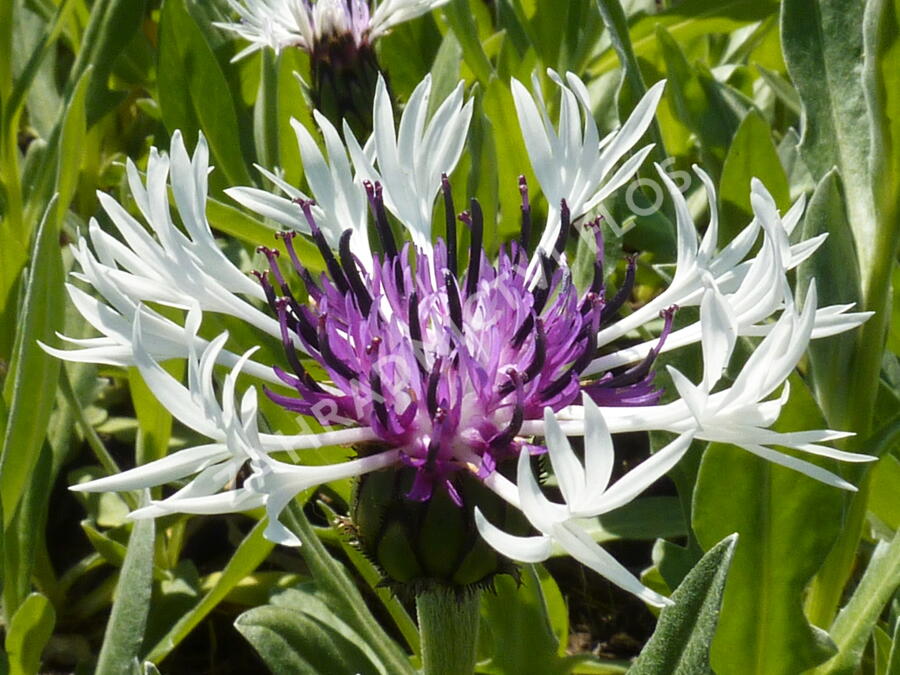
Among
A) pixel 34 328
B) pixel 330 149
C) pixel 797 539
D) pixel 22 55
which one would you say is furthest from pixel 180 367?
pixel 22 55

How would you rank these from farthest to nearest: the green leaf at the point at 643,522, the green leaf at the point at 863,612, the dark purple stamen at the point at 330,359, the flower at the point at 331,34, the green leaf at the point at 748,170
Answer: the flower at the point at 331,34 → the green leaf at the point at 643,522 → the green leaf at the point at 748,170 → the green leaf at the point at 863,612 → the dark purple stamen at the point at 330,359

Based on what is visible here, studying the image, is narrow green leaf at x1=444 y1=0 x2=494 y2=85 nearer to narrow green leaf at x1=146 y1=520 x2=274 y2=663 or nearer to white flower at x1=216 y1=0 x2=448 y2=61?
white flower at x1=216 y1=0 x2=448 y2=61

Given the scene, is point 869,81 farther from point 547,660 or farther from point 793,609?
point 547,660

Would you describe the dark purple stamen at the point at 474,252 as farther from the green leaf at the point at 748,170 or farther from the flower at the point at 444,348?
the green leaf at the point at 748,170

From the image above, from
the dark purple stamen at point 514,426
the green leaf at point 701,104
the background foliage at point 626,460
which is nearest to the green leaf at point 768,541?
the background foliage at point 626,460

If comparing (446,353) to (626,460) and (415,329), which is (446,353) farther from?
(626,460)

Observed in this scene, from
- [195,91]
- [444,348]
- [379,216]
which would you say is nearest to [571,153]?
[379,216]
